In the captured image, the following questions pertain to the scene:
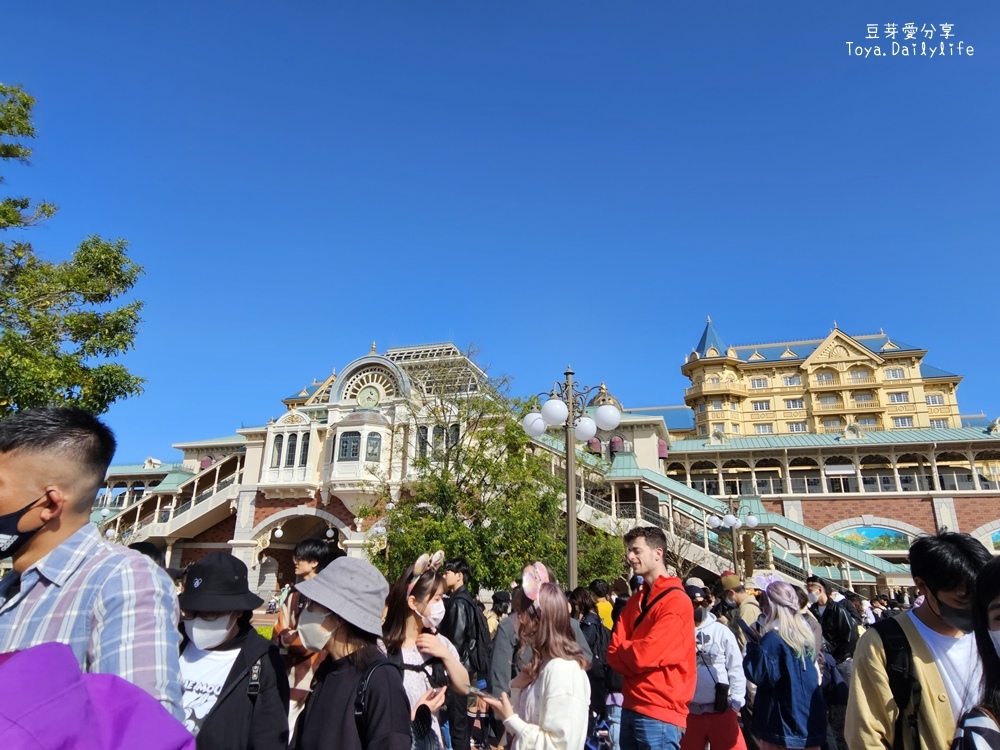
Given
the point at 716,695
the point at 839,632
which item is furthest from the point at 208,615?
the point at 839,632

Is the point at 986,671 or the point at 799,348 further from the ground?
the point at 799,348

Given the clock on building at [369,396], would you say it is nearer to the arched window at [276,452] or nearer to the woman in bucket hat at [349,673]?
the arched window at [276,452]

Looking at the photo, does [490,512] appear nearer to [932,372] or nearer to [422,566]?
[422,566]

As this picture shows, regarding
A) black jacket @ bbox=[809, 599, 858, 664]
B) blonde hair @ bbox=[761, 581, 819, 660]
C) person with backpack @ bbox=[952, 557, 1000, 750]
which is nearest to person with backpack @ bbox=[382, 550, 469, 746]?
person with backpack @ bbox=[952, 557, 1000, 750]

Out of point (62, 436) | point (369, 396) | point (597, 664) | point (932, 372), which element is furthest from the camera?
point (932, 372)

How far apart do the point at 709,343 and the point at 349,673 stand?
173 ft

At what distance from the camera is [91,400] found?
10.1m

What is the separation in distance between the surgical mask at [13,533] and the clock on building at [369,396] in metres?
25.1

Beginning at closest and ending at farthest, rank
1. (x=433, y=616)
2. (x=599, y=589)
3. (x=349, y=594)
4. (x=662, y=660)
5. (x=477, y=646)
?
(x=349, y=594) < (x=662, y=660) < (x=433, y=616) < (x=477, y=646) < (x=599, y=589)

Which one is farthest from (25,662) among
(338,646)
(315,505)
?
(315,505)

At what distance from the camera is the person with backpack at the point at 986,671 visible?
153 cm

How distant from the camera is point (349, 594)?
2.51 metres

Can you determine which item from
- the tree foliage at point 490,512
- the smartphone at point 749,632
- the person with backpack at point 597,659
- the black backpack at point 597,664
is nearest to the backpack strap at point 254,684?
the person with backpack at point 597,659

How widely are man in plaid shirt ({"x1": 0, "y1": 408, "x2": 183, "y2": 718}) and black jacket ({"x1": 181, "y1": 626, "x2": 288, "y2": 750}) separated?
864 millimetres
